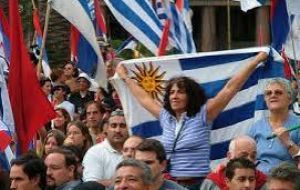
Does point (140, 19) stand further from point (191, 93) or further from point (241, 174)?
point (241, 174)

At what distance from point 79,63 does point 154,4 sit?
7.15 ft

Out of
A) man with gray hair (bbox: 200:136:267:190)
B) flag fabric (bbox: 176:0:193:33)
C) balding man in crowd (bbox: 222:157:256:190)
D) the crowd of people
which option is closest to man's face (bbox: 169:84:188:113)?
the crowd of people

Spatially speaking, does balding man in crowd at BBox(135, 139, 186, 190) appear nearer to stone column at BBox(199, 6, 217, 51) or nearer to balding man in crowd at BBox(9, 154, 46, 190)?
balding man in crowd at BBox(9, 154, 46, 190)

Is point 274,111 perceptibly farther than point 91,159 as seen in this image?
No

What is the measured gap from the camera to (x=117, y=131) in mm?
9953

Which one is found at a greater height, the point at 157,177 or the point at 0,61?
the point at 0,61

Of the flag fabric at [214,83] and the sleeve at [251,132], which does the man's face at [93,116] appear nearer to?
the flag fabric at [214,83]

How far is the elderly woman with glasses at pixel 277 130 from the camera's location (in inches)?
351

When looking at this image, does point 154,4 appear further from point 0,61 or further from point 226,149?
point 226,149

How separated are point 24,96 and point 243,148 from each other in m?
2.44

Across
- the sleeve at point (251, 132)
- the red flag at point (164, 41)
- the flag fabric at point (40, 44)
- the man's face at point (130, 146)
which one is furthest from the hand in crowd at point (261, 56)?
the flag fabric at point (40, 44)

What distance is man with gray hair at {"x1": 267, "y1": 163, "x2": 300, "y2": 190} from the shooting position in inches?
287

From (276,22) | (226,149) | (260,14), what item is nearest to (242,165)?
(226,149)

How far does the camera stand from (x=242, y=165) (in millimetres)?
8281
